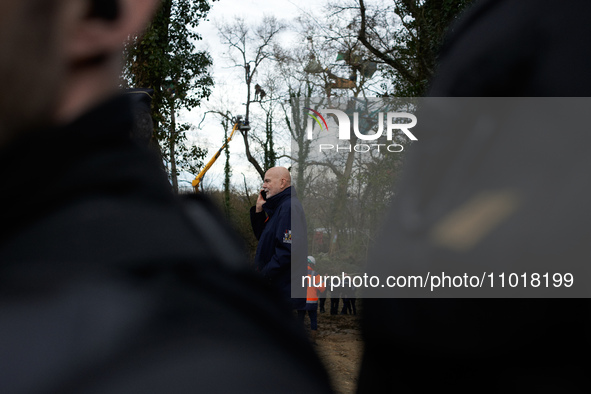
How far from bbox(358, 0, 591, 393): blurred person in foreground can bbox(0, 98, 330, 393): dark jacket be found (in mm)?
411

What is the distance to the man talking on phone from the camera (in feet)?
14.4

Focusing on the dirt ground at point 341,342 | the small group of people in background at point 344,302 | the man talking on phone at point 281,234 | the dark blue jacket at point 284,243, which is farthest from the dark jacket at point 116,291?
the small group of people in background at point 344,302

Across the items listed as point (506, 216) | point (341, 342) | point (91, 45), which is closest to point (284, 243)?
point (506, 216)

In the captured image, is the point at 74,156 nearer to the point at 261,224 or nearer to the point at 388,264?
the point at 388,264

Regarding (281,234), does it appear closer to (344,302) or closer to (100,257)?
(100,257)

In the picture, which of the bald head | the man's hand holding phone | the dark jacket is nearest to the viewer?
the dark jacket

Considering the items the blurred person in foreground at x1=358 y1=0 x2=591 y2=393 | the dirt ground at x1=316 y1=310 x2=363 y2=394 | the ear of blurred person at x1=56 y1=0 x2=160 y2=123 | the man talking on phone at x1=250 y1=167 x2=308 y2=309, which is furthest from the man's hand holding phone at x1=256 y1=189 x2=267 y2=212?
the ear of blurred person at x1=56 y1=0 x2=160 y2=123

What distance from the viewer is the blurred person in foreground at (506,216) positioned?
0.67 metres

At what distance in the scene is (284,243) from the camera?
4473 millimetres

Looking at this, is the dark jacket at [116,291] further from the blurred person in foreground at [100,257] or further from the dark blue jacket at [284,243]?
the dark blue jacket at [284,243]

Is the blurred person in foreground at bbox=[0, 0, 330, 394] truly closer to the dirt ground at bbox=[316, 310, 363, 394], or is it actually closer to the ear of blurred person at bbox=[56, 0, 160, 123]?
the ear of blurred person at bbox=[56, 0, 160, 123]

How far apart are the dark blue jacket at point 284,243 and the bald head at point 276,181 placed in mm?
72

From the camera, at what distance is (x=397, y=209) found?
0.79m

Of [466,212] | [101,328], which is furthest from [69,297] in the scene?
[466,212]
